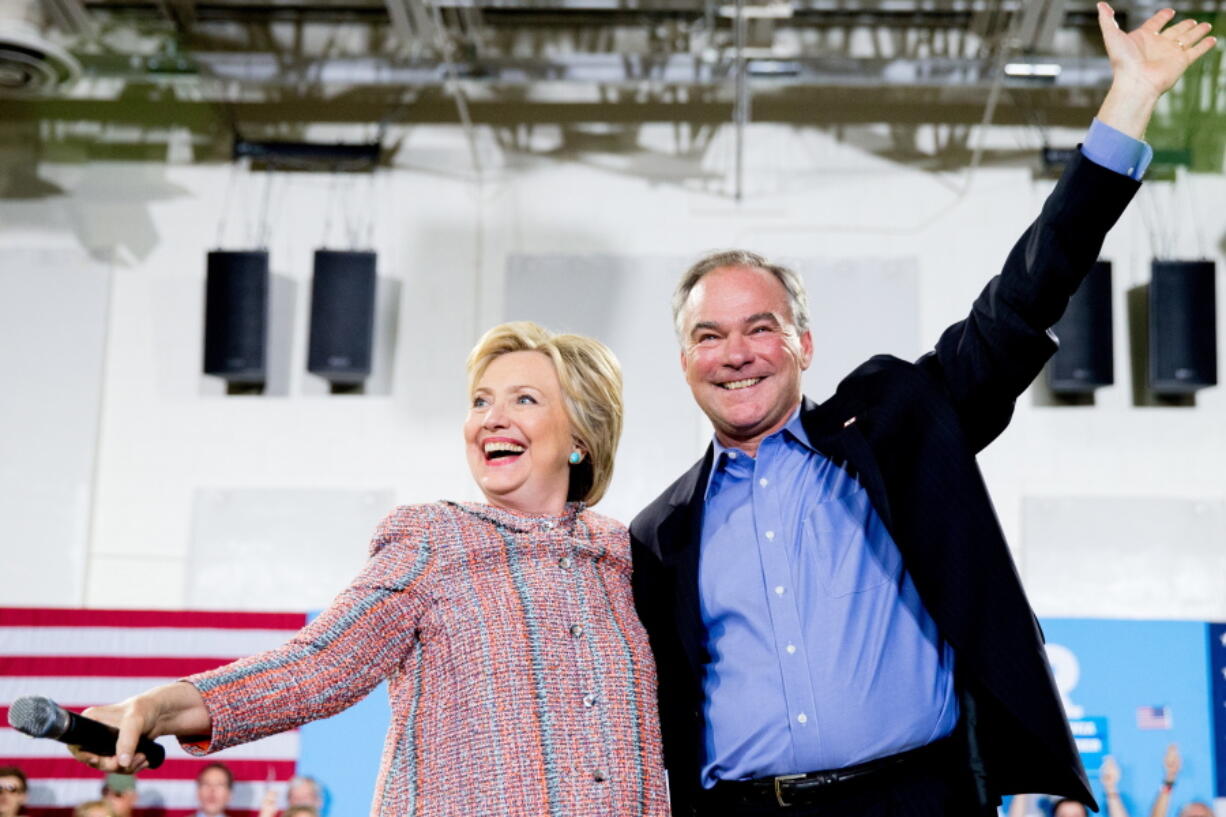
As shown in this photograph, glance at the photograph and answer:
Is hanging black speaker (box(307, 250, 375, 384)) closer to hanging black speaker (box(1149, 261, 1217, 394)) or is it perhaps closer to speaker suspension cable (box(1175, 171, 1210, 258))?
hanging black speaker (box(1149, 261, 1217, 394))

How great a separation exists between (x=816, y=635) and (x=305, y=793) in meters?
4.01

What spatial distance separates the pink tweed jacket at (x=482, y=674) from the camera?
1.77m

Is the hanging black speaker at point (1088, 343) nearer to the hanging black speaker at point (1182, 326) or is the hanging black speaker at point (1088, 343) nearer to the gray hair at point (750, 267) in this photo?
the hanging black speaker at point (1182, 326)

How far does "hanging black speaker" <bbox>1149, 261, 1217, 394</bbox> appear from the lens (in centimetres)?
652

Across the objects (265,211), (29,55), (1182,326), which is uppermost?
(29,55)

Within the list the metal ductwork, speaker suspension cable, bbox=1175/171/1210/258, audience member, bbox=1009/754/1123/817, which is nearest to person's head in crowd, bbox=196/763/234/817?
audience member, bbox=1009/754/1123/817

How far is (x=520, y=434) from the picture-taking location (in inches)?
81.7

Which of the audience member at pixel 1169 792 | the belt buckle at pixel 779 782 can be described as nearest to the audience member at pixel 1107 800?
the audience member at pixel 1169 792

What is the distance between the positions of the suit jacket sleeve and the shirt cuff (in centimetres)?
1

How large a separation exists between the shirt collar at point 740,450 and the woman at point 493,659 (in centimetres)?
40

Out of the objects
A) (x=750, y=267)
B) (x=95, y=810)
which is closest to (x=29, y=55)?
(x=95, y=810)

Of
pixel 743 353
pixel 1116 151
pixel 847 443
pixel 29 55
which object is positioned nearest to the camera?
pixel 1116 151

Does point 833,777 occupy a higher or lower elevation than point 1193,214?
lower

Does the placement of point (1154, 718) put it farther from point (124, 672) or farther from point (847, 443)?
point (124, 672)
